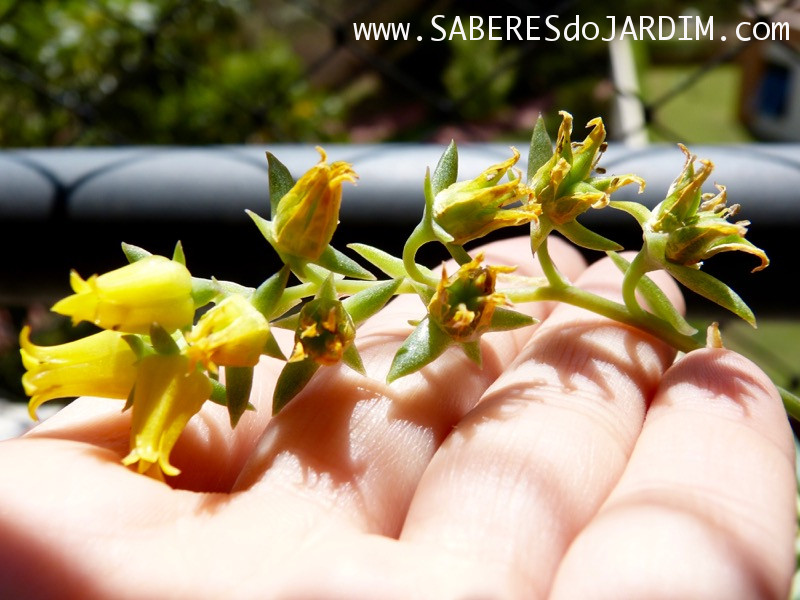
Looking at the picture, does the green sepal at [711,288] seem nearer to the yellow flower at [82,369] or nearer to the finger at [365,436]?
the finger at [365,436]

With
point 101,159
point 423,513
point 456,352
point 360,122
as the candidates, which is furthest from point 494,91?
point 423,513

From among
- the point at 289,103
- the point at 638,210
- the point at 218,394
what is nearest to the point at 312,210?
the point at 218,394

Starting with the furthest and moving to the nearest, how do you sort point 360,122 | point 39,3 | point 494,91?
1. point 360,122
2. point 494,91
3. point 39,3

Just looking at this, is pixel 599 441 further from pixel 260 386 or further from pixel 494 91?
pixel 494 91

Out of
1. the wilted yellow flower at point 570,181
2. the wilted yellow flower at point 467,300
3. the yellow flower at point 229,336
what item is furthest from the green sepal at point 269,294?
the wilted yellow flower at point 570,181

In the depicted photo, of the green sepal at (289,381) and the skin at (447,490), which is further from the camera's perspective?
the green sepal at (289,381)

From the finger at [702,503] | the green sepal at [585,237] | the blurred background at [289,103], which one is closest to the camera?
the finger at [702,503]

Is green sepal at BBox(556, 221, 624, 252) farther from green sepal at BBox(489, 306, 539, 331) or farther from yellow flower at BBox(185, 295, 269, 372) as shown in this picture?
yellow flower at BBox(185, 295, 269, 372)

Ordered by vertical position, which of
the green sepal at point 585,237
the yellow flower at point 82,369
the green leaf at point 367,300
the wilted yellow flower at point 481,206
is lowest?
the yellow flower at point 82,369
